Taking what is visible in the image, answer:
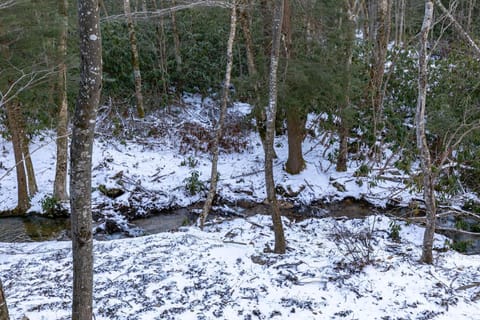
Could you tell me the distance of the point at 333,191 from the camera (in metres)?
9.69

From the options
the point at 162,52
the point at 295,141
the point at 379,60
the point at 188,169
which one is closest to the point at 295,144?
the point at 295,141

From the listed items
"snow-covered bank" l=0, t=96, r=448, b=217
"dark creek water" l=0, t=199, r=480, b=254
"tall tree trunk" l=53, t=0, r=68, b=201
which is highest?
"tall tree trunk" l=53, t=0, r=68, b=201

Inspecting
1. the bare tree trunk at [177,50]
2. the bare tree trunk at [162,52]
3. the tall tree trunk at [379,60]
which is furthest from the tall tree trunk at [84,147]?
the bare tree trunk at [177,50]

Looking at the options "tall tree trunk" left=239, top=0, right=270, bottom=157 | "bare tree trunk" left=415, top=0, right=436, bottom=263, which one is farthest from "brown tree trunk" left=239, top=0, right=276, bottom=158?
"bare tree trunk" left=415, top=0, right=436, bottom=263

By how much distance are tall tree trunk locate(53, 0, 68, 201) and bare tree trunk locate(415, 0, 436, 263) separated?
5.98 metres

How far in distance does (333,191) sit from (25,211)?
282 inches

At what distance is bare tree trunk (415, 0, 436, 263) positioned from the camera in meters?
4.61

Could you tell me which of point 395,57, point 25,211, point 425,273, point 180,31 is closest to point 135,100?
point 180,31

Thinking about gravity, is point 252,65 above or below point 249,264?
above

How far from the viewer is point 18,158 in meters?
8.53

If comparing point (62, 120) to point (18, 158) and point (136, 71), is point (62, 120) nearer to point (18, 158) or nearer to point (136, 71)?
point (18, 158)

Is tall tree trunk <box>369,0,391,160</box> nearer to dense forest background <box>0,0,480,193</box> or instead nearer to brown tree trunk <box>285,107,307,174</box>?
dense forest background <box>0,0,480,193</box>

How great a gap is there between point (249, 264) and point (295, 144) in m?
5.33

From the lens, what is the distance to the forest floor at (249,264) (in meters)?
4.27
